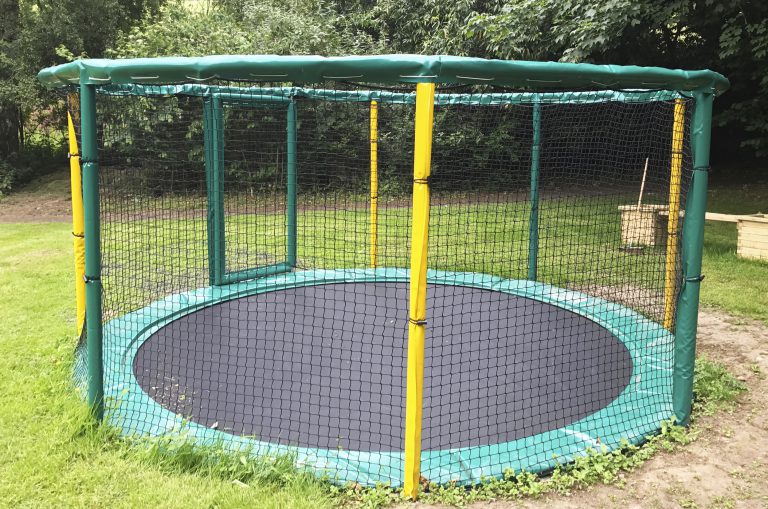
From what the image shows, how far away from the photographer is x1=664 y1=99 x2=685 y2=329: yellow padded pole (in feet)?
10.1

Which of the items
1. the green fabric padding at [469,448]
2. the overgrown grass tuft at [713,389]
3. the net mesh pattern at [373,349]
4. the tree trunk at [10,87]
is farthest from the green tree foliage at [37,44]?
the overgrown grass tuft at [713,389]

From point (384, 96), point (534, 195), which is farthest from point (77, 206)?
point (534, 195)

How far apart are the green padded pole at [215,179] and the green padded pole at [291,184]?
1.59 feet

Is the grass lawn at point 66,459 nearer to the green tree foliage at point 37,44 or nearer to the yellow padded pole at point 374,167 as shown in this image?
the yellow padded pole at point 374,167

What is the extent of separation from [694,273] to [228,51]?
701 centimetres

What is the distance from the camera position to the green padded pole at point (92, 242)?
230 cm

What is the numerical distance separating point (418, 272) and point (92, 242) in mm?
1269

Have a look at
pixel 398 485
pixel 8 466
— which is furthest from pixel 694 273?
pixel 8 466

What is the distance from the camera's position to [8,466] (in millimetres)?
2145

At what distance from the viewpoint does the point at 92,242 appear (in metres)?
2.36

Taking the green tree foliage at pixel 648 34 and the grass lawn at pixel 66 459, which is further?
the green tree foliage at pixel 648 34

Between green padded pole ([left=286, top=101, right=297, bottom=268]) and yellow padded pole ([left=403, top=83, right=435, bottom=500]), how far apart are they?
8.51 ft

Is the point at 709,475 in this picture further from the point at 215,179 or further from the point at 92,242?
the point at 215,179

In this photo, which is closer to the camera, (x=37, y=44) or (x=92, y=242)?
(x=92, y=242)
